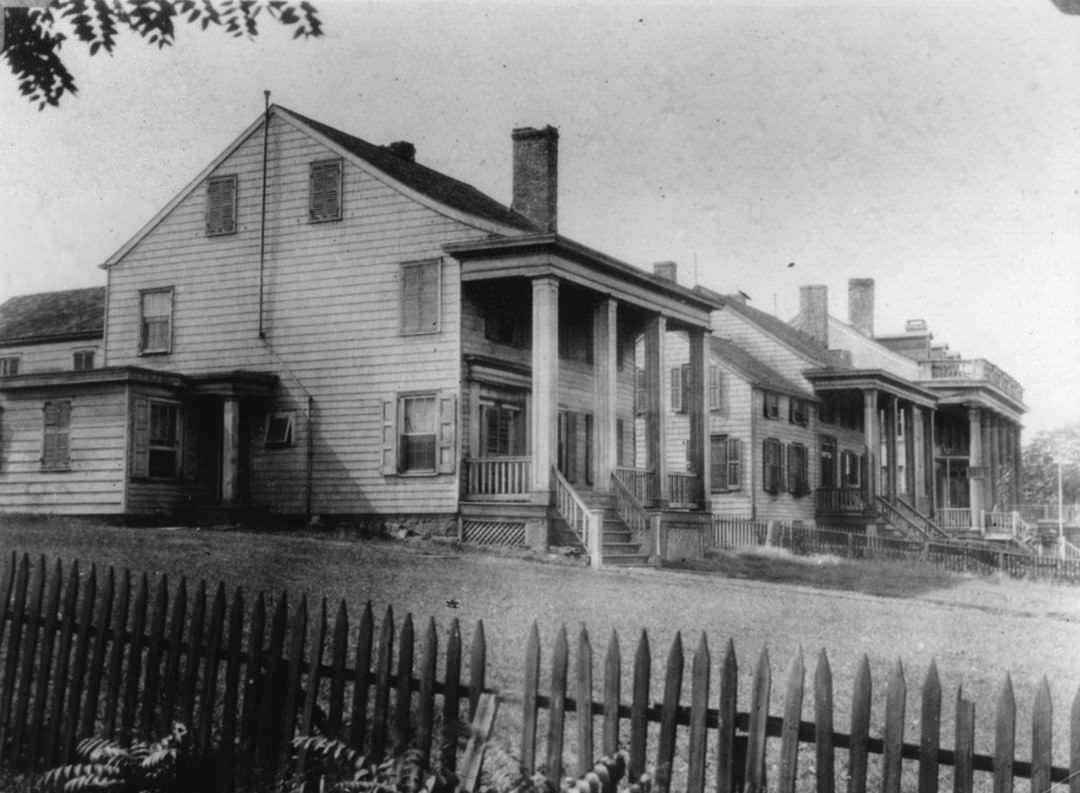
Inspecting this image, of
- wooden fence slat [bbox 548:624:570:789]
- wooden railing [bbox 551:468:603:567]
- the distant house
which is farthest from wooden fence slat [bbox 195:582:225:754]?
the distant house

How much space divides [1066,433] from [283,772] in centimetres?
4720

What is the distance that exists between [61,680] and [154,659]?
89cm

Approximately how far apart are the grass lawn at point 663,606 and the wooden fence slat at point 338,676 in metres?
1.62

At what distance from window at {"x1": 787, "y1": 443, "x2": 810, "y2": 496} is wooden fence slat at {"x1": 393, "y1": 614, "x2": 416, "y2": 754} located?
33148mm

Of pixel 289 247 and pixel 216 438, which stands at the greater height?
pixel 289 247

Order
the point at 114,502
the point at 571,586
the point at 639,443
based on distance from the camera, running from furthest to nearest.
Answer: the point at 639,443
the point at 114,502
the point at 571,586

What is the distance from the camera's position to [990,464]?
4678cm

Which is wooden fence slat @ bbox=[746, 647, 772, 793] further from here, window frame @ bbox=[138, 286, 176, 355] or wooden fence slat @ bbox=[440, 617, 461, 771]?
window frame @ bbox=[138, 286, 176, 355]

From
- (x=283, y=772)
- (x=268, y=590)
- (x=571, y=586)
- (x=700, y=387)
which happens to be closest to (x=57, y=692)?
(x=283, y=772)

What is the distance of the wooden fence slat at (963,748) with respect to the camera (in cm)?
521

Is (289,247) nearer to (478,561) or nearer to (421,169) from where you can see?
(421,169)

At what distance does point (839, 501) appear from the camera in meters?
40.1

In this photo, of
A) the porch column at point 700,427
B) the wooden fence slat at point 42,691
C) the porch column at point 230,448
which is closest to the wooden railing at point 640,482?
the porch column at point 700,427

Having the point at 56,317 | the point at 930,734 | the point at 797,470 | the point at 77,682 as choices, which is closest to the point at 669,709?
the point at 930,734
